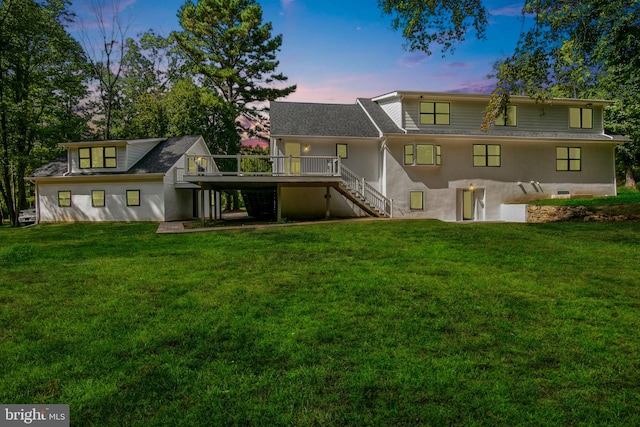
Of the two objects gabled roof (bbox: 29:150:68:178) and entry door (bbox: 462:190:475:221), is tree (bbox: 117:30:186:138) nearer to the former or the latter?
gabled roof (bbox: 29:150:68:178)

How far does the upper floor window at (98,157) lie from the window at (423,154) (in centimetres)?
1790

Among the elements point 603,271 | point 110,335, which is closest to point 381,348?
point 110,335

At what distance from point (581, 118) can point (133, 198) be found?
92.0ft

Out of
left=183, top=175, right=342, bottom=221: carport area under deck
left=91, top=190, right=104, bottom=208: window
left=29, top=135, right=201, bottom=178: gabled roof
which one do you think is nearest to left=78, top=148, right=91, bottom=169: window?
left=29, top=135, right=201, bottom=178: gabled roof

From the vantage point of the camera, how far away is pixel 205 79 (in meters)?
32.4

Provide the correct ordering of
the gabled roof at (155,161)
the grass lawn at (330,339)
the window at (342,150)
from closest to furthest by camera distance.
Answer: the grass lawn at (330,339) → the window at (342,150) → the gabled roof at (155,161)

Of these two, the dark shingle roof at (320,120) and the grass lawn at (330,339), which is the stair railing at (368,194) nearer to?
the dark shingle roof at (320,120)

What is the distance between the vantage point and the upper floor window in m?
22.1

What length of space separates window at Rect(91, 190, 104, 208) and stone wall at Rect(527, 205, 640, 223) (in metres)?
24.6

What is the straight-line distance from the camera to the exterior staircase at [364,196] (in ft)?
59.3

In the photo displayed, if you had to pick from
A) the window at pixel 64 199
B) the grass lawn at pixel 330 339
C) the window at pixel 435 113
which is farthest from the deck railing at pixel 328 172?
the window at pixel 64 199

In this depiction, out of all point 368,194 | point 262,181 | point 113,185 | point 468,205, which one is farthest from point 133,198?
point 468,205

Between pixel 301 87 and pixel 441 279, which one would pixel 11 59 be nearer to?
pixel 301 87

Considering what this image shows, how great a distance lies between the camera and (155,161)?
880 inches
